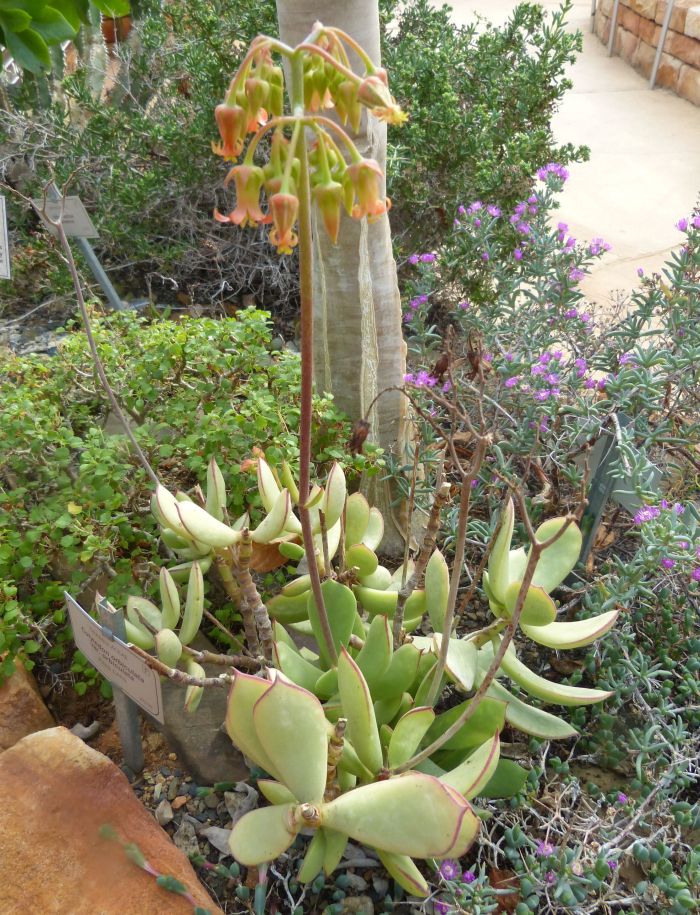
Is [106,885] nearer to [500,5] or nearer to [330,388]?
[330,388]

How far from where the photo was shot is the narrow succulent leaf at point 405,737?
4.11 ft

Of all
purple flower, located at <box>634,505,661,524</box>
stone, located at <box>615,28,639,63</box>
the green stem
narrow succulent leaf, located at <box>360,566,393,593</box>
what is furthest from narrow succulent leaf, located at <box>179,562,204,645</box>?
stone, located at <box>615,28,639,63</box>

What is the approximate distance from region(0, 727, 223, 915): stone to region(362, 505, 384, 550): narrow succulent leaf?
69 cm

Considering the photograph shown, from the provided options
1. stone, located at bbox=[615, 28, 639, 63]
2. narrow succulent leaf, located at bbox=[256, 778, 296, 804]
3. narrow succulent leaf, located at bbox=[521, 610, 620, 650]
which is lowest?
narrow succulent leaf, located at bbox=[256, 778, 296, 804]

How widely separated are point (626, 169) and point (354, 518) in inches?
197

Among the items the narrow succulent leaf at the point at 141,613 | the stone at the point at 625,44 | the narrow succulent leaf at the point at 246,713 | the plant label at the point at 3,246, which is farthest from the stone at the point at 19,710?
the stone at the point at 625,44

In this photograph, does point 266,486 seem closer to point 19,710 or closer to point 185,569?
point 185,569

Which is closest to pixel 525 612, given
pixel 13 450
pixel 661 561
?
pixel 661 561

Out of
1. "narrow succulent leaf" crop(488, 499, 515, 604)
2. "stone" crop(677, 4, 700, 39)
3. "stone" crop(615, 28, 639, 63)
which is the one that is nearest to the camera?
"narrow succulent leaf" crop(488, 499, 515, 604)

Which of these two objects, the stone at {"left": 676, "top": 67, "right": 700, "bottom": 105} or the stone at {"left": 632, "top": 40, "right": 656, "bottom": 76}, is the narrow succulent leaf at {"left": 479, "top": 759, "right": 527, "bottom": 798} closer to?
the stone at {"left": 676, "top": 67, "right": 700, "bottom": 105}

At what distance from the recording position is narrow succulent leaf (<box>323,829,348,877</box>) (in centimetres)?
115

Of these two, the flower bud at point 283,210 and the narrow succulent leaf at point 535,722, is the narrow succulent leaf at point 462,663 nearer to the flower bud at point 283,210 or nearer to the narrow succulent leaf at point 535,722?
the narrow succulent leaf at point 535,722

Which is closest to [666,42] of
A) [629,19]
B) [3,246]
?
[629,19]

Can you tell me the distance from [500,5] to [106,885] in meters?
12.1
